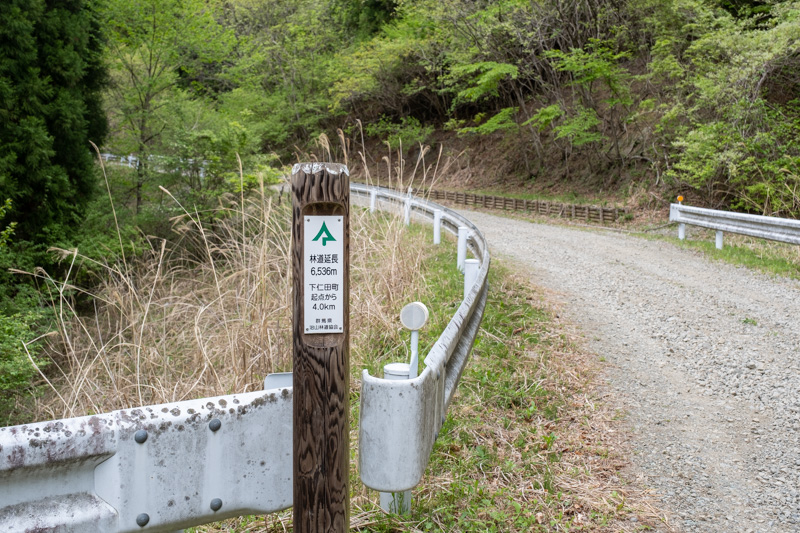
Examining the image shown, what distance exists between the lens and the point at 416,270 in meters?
6.69

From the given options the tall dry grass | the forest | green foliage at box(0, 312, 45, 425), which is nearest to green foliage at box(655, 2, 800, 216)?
the forest

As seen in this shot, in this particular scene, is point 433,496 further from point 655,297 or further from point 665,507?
point 655,297

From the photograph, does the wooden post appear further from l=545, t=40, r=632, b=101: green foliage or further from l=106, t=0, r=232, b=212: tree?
l=545, t=40, r=632, b=101: green foliage

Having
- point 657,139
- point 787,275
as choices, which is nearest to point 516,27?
point 657,139

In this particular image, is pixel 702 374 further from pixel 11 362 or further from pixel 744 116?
pixel 744 116

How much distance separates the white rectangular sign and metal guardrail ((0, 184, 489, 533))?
249mm

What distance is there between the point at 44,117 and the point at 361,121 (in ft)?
33.0

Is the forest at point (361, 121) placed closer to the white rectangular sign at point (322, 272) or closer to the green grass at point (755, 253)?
the white rectangular sign at point (322, 272)

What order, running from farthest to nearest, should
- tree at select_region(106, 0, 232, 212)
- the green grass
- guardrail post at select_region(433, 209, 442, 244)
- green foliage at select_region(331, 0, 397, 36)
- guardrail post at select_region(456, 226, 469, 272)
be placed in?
1. green foliage at select_region(331, 0, 397, 36)
2. tree at select_region(106, 0, 232, 212)
3. guardrail post at select_region(433, 209, 442, 244)
4. the green grass
5. guardrail post at select_region(456, 226, 469, 272)

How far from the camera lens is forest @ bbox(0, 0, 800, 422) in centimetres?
985

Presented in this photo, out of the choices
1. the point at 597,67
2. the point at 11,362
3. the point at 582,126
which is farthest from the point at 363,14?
the point at 11,362

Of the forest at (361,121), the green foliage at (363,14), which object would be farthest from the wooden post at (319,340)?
the green foliage at (363,14)

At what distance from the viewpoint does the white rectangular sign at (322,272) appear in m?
1.88

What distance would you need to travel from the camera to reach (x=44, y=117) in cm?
1069
